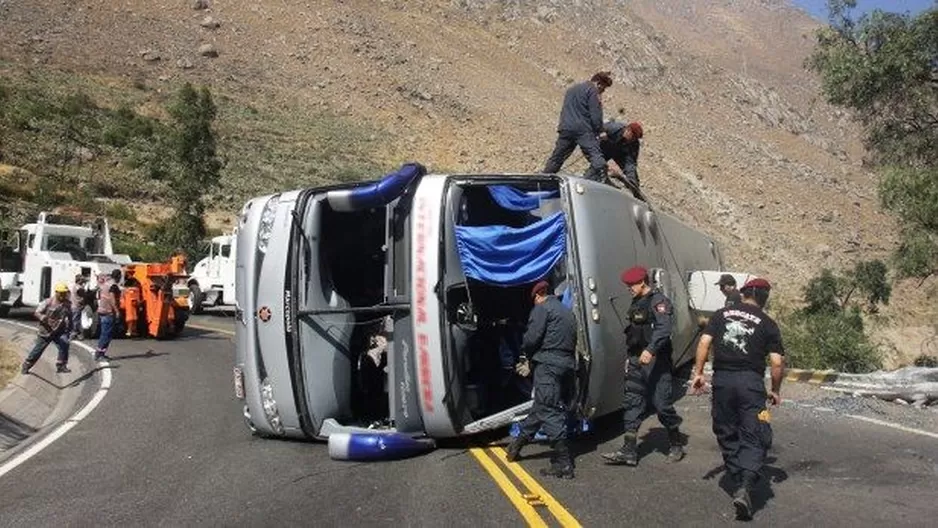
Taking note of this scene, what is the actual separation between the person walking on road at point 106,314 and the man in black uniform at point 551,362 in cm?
1074

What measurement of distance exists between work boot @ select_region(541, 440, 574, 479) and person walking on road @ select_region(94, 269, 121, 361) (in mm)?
10989

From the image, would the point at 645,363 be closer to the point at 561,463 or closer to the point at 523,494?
the point at 561,463

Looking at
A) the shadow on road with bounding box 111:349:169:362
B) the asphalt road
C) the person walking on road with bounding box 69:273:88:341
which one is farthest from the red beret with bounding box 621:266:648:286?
the person walking on road with bounding box 69:273:88:341

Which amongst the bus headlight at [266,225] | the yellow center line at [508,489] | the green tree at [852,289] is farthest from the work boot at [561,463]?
the green tree at [852,289]

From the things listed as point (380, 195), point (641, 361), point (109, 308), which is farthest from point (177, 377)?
point (641, 361)

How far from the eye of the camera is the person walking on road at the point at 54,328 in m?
13.9

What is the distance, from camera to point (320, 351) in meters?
8.78

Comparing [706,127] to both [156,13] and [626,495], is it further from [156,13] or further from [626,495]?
[626,495]

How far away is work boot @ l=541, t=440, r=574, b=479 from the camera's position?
769 cm

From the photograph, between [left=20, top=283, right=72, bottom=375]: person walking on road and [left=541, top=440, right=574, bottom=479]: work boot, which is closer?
[left=541, top=440, right=574, bottom=479]: work boot

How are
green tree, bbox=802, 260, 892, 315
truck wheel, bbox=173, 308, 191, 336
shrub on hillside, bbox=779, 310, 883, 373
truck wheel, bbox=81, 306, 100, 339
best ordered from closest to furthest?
shrub on hillside, bbox=779, 310, 883, 373
truck wheel, bbox=81, 306, 100, 339
truck wheel, bbox=173, 308, 191, 336
green tree, bbox=802, 260, 892, 315

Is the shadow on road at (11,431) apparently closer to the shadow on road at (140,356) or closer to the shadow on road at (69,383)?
the shadow on road at (69,383)

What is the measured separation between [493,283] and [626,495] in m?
2.40

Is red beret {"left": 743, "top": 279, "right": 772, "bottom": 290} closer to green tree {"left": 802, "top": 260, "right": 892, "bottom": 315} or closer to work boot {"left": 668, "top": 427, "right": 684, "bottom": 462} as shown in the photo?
work boot {"left": 668, "top": 427, "right": 684, "bottom": 462}
